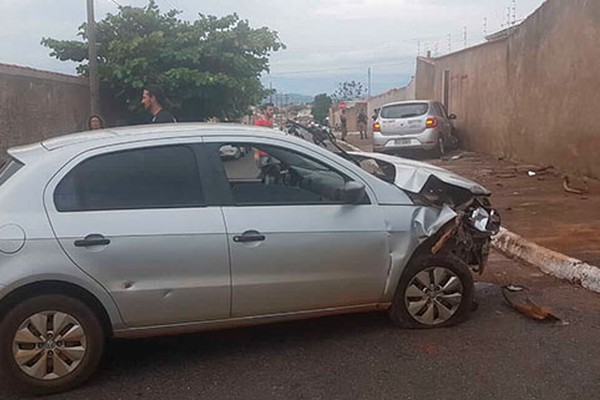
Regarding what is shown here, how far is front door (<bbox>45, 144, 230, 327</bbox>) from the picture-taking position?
13.8 ft

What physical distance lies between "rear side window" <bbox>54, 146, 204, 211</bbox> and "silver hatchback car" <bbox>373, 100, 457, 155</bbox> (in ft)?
46.5

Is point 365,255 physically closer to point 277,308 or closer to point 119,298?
point 277,308

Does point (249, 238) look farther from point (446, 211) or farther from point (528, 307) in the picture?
point (528, 307)

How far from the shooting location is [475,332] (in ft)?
16.8

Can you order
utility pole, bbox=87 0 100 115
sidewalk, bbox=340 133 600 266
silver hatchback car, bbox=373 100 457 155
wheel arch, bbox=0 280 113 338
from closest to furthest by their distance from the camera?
wheel arch, bbox=0 280 113 338, sidewalk, bbox=340 133 600 266, utility pole, bbox=87 0 100 115, silver hatchback car, bbox=373 100 457 155

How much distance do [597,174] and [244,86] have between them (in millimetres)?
12042

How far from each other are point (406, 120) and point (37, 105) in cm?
912

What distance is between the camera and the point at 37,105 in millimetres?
14164

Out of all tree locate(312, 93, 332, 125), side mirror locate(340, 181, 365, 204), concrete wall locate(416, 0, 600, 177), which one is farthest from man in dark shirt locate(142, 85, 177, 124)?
tree locate(312, 93, 332, 125)

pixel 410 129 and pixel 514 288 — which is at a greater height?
pixel 410 129

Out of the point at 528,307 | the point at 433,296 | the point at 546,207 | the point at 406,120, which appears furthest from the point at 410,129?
the point at 433,296

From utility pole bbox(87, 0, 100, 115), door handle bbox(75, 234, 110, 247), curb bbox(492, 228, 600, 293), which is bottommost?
curb bbox(492, 228, 600, 293)

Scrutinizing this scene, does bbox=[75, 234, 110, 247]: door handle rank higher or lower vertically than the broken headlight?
higher

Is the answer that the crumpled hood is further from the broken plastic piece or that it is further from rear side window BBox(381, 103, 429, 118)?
rear side window BBox(381, 103, 429, 118)
